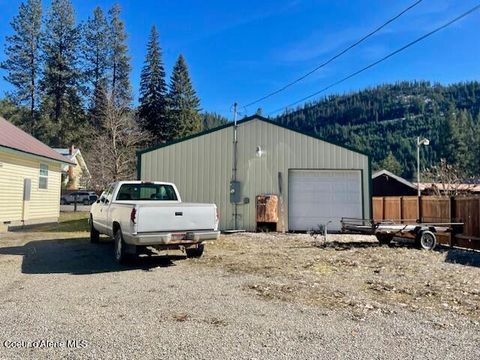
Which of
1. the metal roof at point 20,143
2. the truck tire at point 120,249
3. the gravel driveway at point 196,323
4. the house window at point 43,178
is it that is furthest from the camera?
the house window at point 43,178

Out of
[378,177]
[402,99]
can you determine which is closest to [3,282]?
[378,177]

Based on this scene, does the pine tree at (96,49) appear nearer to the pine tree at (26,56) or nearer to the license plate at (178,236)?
the pine tree at (26,56)

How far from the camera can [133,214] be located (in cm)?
806

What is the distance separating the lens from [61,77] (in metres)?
47.7

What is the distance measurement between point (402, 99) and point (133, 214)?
7756 inches

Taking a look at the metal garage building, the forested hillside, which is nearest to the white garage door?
the metal garage building

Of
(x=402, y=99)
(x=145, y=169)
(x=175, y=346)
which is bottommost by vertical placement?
(x=175, y=346)

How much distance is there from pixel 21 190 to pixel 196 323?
14783mm

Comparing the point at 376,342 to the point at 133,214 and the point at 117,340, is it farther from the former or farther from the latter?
the point at 133,214

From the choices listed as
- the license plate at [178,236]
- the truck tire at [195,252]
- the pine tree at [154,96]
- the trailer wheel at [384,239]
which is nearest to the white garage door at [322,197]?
the trailer wheel at [384,239]

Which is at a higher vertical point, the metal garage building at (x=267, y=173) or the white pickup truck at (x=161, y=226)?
the metal garage building at (x=267, y=173)

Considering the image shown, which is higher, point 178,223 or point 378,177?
point 378,177

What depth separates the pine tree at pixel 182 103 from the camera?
4922cm

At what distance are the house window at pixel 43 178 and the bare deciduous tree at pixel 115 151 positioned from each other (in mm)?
10913
